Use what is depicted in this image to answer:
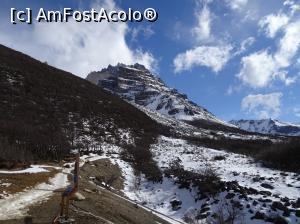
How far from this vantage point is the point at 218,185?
123 ft

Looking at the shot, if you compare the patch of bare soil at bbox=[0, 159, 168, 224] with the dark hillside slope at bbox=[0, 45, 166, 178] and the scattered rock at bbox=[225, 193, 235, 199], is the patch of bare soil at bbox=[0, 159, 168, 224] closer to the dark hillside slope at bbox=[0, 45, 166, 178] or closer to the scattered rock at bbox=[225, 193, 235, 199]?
the scattered rock at bbox=[225, 193, 235, 199]

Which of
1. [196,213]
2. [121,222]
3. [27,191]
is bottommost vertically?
[196,213]

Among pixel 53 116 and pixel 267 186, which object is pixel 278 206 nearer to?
pixel 267 186

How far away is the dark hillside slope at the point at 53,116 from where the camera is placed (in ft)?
157

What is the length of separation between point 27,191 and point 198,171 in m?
27.0

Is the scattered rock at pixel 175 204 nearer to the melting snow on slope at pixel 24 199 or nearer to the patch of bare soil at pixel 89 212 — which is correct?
the patch of bare soil at pixel 89 212

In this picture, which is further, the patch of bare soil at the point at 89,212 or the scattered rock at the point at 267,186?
the scattered rock at the point at 267,186

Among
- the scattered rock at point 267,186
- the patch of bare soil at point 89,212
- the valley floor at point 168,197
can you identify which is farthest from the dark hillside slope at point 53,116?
the scattered rock at point 267,186

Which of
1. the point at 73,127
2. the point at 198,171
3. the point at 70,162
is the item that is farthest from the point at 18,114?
the point at 198,171

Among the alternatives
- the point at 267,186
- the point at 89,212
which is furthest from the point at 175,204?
the point at 89,212

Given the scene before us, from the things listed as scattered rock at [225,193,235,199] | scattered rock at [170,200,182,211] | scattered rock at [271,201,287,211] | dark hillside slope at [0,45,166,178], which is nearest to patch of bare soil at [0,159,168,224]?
scattered rock at [170,200,182,211]

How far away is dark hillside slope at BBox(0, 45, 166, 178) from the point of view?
47719mm

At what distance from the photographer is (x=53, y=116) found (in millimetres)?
69688

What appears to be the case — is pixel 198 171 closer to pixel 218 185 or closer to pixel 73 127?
pixel 218 185
